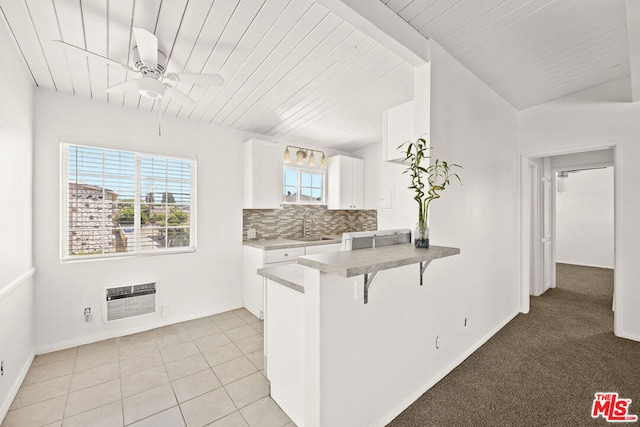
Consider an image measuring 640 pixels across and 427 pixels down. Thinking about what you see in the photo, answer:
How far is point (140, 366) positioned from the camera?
2484 mm

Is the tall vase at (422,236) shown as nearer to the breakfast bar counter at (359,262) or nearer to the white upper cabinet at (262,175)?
the breakfast bar counter at (359,262)

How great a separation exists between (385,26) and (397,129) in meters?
0.82

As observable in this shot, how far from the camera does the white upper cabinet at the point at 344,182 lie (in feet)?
15.6

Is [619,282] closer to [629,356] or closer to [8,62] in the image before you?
[629,356]

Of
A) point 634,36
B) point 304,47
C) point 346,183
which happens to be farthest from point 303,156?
point 634,36

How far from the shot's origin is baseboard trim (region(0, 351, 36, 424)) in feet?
6.08

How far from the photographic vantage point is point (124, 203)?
10.4 ft

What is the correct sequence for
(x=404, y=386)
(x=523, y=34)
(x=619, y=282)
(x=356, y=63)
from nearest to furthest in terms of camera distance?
(x=404, y=386), (x=523, y=34), (x=356, y=63), (x=619, y=282)

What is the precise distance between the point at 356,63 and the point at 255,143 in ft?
6.37

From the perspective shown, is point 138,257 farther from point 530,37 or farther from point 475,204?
point 530,37

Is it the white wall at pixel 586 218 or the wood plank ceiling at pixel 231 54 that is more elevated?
the wood plank ceiling at pixel 231 54

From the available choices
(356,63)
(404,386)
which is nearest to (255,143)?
(356,63)

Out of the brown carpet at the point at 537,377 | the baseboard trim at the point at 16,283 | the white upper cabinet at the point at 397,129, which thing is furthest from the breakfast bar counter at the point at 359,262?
the baseboard trim at the point at 16,283

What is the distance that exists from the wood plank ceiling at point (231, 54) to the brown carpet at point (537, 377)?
2.71 m
